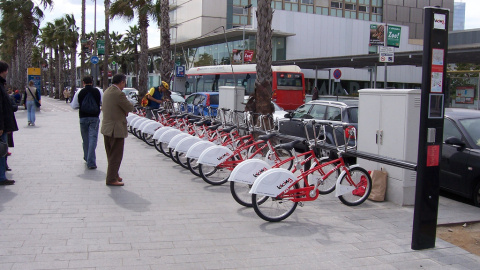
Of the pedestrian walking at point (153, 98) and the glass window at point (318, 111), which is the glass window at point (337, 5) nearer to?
the pedestrian walking at point (153, 98)

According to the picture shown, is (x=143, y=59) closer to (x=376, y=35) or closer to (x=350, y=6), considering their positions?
(x=376, y=35)

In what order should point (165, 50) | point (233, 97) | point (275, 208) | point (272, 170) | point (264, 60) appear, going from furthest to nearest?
point (165, 50) < point (233, 97) < point (264, 60) < point (275, 208) < point (272, 170)

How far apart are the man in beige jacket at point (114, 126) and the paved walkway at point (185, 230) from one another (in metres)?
0.33

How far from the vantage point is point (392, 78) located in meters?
53.7

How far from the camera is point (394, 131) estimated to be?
7.05 meters

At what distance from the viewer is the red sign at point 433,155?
4914 millimetres

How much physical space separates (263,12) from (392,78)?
151 feet

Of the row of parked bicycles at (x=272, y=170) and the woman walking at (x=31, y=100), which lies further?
the woman walking at (x=31, y=100)

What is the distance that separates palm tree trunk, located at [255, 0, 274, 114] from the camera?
37.0 ft

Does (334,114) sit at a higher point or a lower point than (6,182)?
higher

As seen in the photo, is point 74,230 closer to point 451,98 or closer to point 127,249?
point 127,249

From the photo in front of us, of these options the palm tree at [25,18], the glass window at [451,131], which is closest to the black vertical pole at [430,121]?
the glass window at [451,131]

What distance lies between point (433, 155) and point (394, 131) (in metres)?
2.15

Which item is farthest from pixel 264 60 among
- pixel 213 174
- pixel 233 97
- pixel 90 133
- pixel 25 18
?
pixel 25 18
